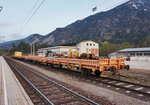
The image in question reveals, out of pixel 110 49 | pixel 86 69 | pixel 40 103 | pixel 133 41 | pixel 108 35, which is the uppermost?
pixel 108 35

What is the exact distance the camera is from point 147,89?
7.44m

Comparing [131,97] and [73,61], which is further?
[73,61]

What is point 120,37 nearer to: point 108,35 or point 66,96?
point 108,35

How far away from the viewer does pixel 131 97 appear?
243 inches

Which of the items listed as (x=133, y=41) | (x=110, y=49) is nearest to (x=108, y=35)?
(x=133, y=41)

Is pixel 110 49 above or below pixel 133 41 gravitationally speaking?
below

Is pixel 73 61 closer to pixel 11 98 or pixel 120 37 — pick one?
pixel 11 98

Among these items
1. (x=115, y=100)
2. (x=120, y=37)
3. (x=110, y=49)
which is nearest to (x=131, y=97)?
(x=115, y=100)

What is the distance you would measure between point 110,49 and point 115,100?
3109 inches

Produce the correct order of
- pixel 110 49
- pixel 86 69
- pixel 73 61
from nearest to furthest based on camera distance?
pixel 86 69
pixel 73 61
pixel 110 49

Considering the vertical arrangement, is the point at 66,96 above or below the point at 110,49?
below

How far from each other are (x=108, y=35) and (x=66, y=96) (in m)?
198

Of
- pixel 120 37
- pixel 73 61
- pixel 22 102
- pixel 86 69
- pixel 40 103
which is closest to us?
pixel 22 102

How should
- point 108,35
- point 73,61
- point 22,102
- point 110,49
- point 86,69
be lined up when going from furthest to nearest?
point 108,35 < point 110,49 < point 73,61 < point 86,69 < point 22,102
